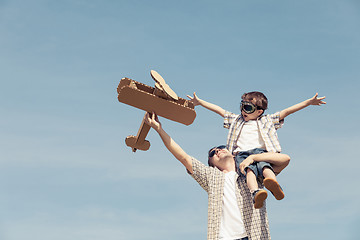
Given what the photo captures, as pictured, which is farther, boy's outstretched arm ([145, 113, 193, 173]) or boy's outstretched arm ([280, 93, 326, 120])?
boy's outstretched arm ([280, 93, 326, 120])

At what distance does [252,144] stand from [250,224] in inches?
46.7

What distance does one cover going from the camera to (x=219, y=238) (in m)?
5.64

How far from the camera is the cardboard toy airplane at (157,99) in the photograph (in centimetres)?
562

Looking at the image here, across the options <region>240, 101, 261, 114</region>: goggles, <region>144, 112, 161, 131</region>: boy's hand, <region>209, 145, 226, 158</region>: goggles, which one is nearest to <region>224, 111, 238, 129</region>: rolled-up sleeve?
<region>240, 101, 261, 114</region>: goggles

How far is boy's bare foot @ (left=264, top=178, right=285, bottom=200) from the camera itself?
5.48 m

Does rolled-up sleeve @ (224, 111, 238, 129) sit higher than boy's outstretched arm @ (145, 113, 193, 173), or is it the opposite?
rolled-up sleeve @ (224, 111, 238, 129)

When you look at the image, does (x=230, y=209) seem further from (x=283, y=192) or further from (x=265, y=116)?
(x=265, y=116)

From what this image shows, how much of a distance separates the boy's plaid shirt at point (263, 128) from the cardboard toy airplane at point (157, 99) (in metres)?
0.84

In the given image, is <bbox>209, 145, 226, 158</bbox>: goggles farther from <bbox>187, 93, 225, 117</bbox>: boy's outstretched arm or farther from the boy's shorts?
<bbox>187, 93, 225, 117</bbox>: boy's outstretched arm

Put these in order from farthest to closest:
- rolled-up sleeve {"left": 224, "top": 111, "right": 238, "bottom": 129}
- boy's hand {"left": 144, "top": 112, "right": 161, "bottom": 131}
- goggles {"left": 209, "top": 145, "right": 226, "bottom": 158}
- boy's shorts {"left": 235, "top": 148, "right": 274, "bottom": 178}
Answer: rolled-up sleeve {"left": 224, "top": 111, "right": 238, "bottom": 129} → goggles {"left": 209, "top": 145, "right": 226, "bottom": 158} → boy's hand {"left": 144, "top": 112, "right": 161, "bottom": 131} → boy's shorts {"left": 235, "top": 148, "right": 274, "bottom": 178}

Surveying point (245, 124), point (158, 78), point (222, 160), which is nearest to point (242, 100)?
point (245, 124)

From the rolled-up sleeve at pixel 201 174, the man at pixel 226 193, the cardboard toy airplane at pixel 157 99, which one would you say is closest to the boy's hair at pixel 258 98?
the man at pixel 226 193

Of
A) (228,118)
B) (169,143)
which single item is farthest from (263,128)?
(169,143)

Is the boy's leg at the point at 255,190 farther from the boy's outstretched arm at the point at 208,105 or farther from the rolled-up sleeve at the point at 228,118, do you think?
the boy's outstretched arm at the point at 208,105
